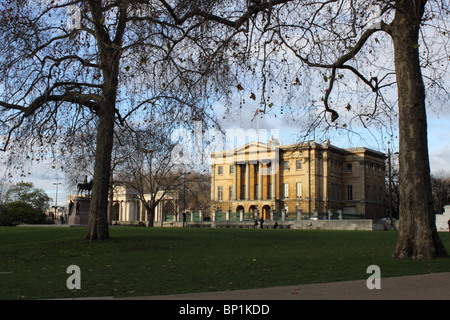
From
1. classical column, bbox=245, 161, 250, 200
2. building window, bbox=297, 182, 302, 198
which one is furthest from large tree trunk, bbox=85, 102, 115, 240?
classical column, bbox=245, 161, 250, 200

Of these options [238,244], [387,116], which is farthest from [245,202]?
[387,116]

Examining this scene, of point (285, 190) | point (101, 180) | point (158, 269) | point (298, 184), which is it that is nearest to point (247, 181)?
point (285, 190)

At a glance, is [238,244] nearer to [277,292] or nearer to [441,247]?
[441,247]

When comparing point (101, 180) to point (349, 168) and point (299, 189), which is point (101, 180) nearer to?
point (299, 189)

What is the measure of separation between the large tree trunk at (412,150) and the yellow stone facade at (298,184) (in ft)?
244

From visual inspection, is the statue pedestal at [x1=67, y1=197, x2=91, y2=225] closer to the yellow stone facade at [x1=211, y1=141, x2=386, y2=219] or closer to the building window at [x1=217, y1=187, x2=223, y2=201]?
the yellow stone facade at [x1=211, y1=141, x2=386, y2=219]

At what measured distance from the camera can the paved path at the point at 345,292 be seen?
23.9 ft

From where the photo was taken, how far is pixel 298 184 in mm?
93812

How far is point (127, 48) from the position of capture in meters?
13.8

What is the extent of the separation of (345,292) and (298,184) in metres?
86.9

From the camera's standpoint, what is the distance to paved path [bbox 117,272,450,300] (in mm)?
7293

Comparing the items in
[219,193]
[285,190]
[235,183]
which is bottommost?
[219,193]

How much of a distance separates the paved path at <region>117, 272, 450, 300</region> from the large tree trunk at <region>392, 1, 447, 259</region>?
15.2ft

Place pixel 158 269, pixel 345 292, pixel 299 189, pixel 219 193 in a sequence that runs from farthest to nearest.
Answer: pixel 219 193
pixel 299 189
pixel 158 269
pixel 345 292
